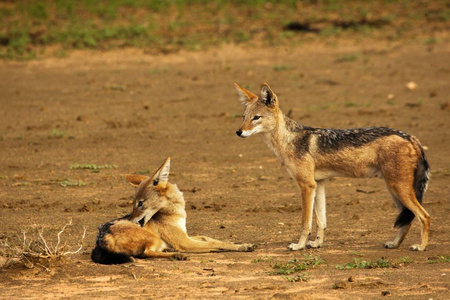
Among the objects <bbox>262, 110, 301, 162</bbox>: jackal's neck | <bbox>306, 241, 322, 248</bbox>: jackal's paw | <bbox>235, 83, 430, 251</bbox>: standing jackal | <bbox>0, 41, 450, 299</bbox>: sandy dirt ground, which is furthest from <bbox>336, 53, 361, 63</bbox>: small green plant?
<bbox>306, 241, 322, 248</bbox>: jackal's paw

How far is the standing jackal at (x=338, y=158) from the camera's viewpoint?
27.1 ft

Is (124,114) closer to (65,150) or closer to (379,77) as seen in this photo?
(65,150)

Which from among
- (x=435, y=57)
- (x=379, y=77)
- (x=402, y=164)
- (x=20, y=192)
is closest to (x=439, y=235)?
(x=402, y=164)

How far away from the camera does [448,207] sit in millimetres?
10219

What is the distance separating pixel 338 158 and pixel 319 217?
0.68 meters

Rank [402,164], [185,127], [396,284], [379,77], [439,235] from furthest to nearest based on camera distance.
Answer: [379,77], [185,127], [439,235], [402,164], [396,284]

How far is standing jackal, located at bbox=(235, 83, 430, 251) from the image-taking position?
8250mm

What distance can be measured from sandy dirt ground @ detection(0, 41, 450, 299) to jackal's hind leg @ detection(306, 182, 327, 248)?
0.12 metres

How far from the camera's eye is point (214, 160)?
1319cm

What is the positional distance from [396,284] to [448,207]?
3.60 meters

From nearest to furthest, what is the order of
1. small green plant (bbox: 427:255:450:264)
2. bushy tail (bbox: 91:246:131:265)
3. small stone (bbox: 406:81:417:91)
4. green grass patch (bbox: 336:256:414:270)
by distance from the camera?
1. green grass patch (bbox: 336:256:414:270)
2. small green plant (bbox: 427:255:450:264)
3. bushy tail (bbox: 91:246:131:265)
4. small stone (bbox: 406:81:417:91)

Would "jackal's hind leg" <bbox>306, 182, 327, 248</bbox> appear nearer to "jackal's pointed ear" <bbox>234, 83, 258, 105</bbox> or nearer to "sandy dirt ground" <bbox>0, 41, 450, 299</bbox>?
"sandy dirt ground" <bbox>0, 41, 450, 299</bbox>

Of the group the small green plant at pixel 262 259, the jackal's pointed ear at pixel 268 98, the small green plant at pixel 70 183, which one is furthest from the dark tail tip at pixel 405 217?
the small green plant at pixel 70 183

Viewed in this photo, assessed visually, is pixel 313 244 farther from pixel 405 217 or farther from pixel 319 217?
pixel 405 217
